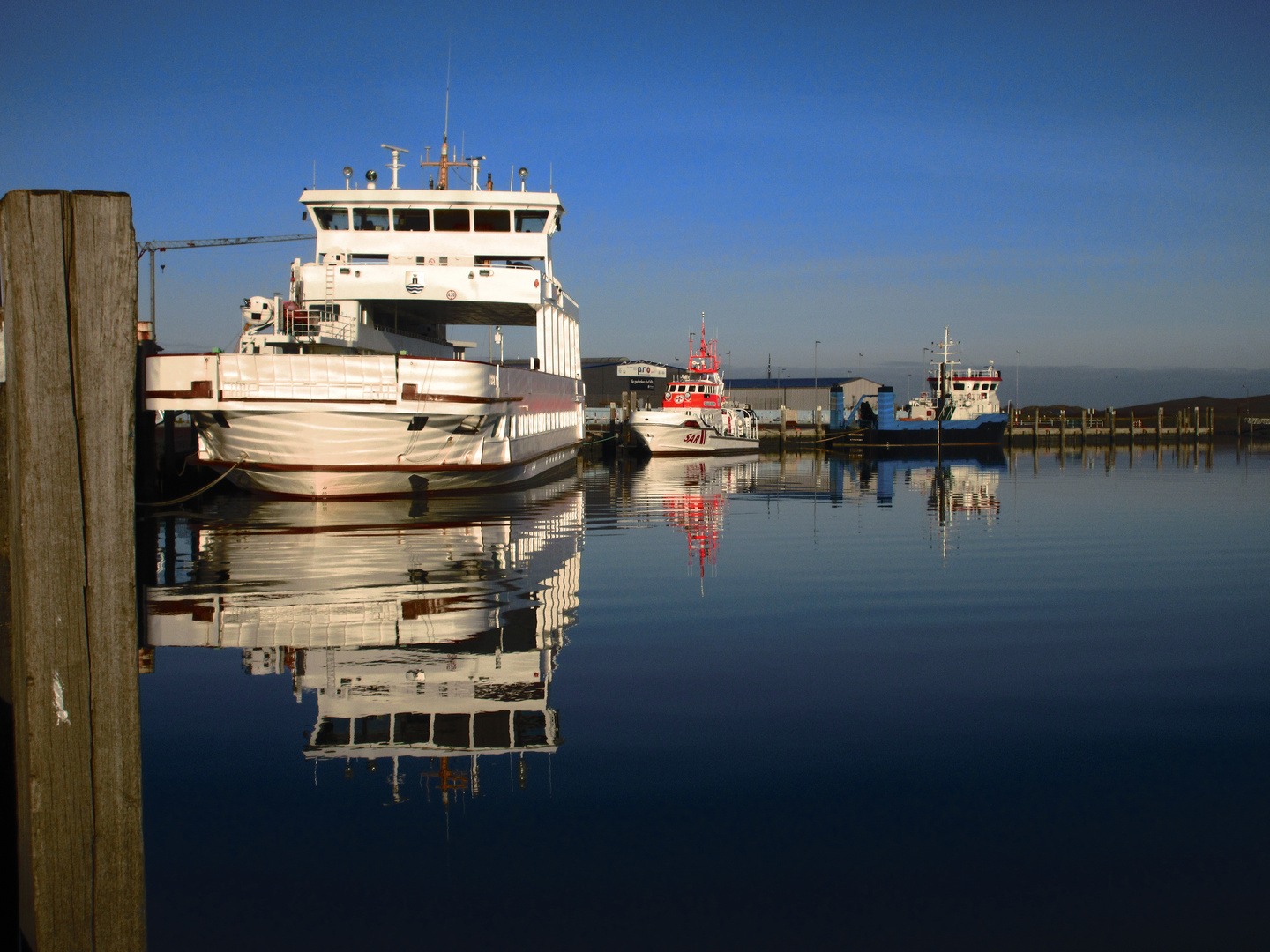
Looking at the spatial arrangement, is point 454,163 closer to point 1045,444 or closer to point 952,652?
point 952,652

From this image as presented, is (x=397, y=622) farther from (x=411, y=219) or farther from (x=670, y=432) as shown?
(x=670, y=432)

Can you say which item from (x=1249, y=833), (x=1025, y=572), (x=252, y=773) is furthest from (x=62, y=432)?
(x=1025, y=572)

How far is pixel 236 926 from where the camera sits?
3320mm

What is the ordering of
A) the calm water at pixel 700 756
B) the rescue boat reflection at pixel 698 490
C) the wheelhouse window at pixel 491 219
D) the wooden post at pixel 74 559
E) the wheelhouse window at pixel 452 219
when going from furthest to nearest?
the wheelhouse window at pixel 491 219
the wheelhouse window at pixel 452 219
the rescue boat reflection at pixel 698 490
the calm water at pixel 700 756
the wooden post at pixel 74 559

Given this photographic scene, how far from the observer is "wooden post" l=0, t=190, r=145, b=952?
283 cm

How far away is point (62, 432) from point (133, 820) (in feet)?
3.91

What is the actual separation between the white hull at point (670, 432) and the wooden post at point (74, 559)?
39699 millimetres

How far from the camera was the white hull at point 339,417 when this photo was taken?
52.2 ft

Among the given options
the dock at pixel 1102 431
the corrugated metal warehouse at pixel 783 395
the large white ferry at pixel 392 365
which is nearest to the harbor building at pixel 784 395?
the corrugated metal warehouse at pixel 783 395

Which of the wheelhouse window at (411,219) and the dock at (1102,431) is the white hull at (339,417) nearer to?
the wheelhouse window at (411,219)

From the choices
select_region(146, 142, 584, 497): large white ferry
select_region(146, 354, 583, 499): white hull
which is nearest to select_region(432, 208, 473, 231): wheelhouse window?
select_region(146, 142, 584, 497): large white ferry

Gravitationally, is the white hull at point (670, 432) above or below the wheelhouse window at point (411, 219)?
below

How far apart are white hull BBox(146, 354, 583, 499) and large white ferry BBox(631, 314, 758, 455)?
2399 centimetres

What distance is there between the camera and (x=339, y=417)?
16500 millimetres
